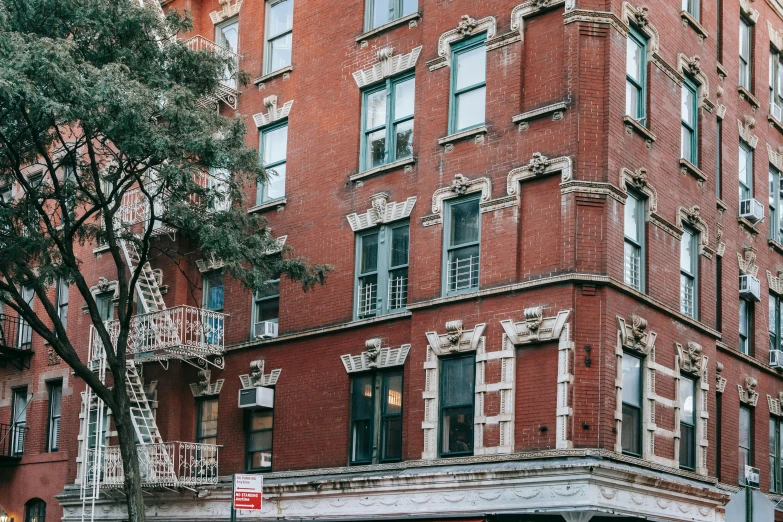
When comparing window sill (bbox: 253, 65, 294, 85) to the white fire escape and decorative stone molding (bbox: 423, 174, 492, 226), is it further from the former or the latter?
decorative stone molding (bbox: 423, 174, 492, 226)

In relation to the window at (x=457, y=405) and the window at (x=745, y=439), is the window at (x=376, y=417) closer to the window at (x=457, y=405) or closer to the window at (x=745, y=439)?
the window at (x=457, y=405)

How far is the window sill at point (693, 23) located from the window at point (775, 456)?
967 cm

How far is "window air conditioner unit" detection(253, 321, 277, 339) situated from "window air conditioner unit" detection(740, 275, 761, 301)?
1119cm

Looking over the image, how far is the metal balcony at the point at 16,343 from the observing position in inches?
1400

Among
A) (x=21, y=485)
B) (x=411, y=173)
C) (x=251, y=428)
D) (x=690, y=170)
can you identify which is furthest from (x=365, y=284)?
(x=21, y=485)

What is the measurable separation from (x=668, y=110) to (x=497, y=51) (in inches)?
160

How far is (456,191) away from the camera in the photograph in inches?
934

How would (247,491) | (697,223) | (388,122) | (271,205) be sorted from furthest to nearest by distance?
(271,205) < (388,122) < (697,223) < (247,491)

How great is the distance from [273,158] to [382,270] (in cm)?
535

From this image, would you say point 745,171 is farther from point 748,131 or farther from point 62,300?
point 62,300

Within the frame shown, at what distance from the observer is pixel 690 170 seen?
25328 mm

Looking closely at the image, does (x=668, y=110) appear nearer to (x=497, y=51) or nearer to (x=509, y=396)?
(x=497, y=51)

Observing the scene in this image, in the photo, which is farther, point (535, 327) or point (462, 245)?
point (462, 245)

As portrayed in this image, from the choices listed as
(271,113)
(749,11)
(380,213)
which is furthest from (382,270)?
(749,11)
